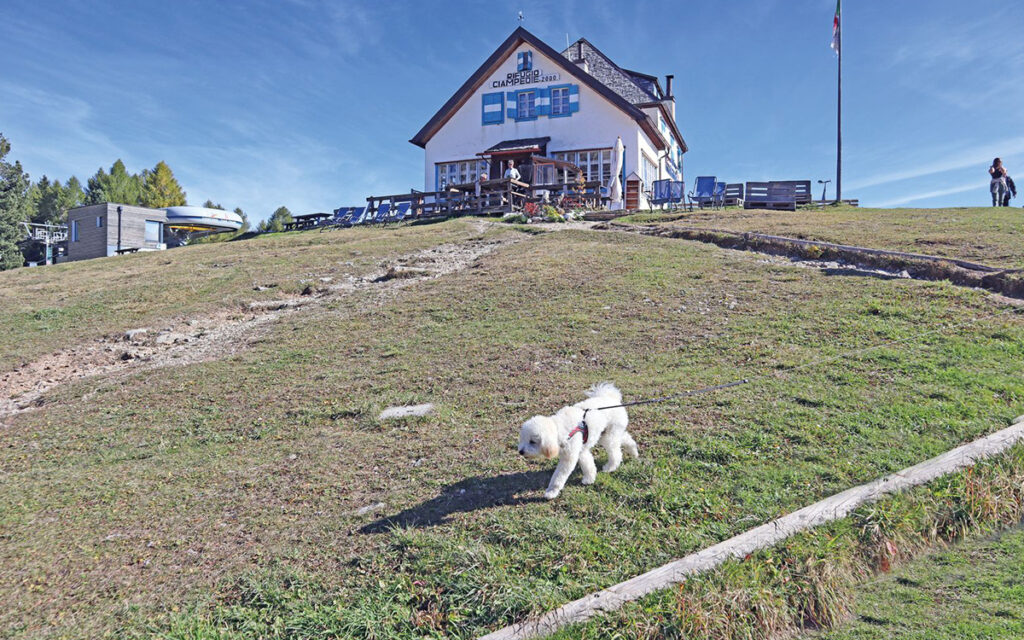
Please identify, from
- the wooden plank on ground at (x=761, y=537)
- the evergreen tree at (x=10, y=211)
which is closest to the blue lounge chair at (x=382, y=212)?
the wooden plank on ground at (x=761, y=537)

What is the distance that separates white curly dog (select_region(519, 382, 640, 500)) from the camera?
512 cm

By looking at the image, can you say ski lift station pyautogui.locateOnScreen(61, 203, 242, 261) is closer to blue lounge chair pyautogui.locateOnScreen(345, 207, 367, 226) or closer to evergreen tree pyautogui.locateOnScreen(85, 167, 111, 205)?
blue lounge chair pyautogui.locateOnScreen(345, 207, 367, 226)

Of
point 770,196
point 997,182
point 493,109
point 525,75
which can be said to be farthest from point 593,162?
point 997,182

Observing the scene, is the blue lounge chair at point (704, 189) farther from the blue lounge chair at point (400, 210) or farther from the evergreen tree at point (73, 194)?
the evergreen tree at point (73, 194)

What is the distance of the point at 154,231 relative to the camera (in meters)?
→ 42.6

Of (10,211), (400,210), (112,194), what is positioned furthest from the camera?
(112,194)

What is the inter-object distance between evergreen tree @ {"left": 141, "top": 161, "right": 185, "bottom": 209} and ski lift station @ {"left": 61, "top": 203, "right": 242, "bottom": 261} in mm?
32836

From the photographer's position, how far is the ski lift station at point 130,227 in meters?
38.9

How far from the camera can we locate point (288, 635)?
427cm

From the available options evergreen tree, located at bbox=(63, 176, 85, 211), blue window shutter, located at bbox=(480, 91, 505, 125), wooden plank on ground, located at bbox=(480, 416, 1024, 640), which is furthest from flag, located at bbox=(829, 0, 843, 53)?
evergreen tree, located at bbox=(63, 176, 85, 211)

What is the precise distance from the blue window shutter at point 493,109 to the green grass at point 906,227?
14.7m

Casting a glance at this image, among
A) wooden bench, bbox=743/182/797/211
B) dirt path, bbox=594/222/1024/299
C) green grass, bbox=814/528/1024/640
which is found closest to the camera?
green grass, bbox=814/528/1024/640

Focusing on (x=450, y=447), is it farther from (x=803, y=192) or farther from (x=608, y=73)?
(x=608, y=73)

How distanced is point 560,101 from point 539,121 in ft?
5.05
